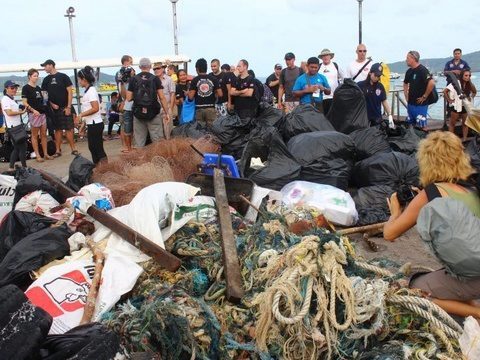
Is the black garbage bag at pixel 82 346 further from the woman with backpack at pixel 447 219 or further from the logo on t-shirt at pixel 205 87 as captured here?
the logo on t-shirt at pixel 205 87

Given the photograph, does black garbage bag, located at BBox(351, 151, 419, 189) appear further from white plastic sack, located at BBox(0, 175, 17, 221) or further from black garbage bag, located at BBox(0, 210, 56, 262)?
white plastic sack, located at BBox(0, 175, 17, 221)

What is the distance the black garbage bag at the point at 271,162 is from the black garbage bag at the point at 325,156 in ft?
0.45

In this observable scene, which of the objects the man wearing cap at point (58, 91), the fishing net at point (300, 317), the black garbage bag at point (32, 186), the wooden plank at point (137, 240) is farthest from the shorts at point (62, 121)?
the fishing net at point (300, 317)

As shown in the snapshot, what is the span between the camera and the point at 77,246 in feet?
12.0

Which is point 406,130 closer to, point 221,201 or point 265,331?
point 221,201

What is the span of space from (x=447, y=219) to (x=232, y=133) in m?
4.75

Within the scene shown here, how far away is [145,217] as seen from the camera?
3643mm

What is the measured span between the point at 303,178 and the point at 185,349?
3.50 metres

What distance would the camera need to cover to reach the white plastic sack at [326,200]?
5031mm

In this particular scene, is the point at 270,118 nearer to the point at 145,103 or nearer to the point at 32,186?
the point at 145,103

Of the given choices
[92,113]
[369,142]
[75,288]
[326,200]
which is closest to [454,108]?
[369,142]

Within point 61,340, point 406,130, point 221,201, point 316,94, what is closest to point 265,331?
point 61,340

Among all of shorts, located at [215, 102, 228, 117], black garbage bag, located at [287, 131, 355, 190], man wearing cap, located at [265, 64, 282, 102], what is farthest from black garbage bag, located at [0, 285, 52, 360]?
man wearing cap, located at [265, 64, 282, 102]

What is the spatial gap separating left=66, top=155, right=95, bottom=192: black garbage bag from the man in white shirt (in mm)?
4988
